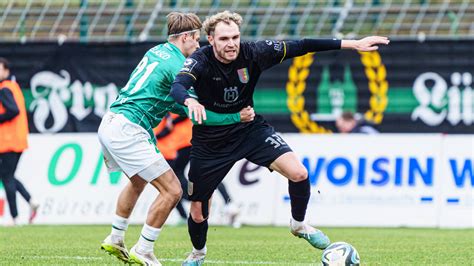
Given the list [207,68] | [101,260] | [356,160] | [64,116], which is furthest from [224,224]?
[207,68]

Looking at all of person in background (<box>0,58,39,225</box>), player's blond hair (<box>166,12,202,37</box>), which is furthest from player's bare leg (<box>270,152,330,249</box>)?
person in background (<box>0,58,39,225</box>)

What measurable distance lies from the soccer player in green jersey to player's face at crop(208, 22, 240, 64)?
0.51 meters

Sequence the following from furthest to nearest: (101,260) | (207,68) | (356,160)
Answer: (356,160), (101,260), (207,68)

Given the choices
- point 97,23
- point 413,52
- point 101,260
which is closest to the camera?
point 101,260

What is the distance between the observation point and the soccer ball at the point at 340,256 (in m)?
8.45

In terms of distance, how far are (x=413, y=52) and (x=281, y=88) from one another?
2165 millimetres

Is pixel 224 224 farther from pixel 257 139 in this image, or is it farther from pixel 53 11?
→ pixel 257 139

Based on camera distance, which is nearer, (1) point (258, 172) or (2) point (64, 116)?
(1) point (258, 172)

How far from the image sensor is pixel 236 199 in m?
16.2

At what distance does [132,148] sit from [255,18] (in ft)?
32.5

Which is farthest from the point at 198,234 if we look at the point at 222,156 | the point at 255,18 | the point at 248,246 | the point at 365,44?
the point at 255,18

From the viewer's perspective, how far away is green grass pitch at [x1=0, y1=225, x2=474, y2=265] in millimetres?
9742

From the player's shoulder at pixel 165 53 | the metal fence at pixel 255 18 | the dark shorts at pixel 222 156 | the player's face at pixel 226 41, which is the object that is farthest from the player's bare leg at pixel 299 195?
the metal fence at pixel 255 18

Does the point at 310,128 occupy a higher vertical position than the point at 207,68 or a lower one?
lower
